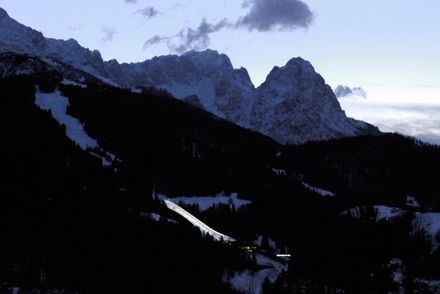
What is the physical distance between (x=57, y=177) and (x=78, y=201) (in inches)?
1084

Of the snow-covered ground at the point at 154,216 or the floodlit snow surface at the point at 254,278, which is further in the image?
the snow-covered ground at the point at 154,216

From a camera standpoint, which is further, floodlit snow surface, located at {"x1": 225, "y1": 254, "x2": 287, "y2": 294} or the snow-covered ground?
the snow-covered ground

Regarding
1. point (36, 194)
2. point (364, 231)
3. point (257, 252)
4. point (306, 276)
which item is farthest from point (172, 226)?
point (364, 231)

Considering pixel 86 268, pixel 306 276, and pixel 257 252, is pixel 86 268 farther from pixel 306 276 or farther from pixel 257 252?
pixel 257 252

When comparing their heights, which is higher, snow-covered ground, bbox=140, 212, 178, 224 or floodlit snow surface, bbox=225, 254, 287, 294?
snow-covered ground, bbox=140, 212, 178, 224

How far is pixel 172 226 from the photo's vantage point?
17075cm

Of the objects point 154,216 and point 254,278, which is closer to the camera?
point 254,278

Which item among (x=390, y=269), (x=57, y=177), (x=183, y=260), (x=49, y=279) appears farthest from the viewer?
(x=57, y=177)

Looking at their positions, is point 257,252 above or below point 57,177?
below

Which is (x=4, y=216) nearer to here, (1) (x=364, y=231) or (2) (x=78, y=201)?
(2) (x=78, y=201)

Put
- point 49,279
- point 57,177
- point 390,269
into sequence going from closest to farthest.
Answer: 1. point 390,269
2. point 49,279
3. point 57,177

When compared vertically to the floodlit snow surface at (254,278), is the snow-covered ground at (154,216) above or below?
above

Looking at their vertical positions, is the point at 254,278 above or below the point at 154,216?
below

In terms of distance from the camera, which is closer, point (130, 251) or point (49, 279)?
point (49, 279)
